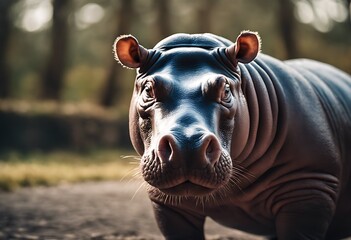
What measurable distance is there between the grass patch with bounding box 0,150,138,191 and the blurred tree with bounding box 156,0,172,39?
5.43m

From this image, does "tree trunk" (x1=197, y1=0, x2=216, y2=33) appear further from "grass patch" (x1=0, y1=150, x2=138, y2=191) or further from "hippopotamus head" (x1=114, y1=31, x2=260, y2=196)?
"hippopotamus head" (x1=114, y1=31, x2=260, y2=196)

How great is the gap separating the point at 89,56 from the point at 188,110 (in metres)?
24.7

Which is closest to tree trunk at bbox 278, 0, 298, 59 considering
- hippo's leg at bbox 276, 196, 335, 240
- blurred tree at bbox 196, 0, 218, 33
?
blurred tree at bbox 196, 0, 218, 33

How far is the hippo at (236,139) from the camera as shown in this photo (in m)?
3.20

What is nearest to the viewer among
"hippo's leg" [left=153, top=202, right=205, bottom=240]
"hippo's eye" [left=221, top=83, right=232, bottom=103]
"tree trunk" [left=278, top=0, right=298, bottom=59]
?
"hippo's eye" [left=221, top=83, right=232, bottom=103]

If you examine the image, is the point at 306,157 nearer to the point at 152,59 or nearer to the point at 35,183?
the point at 152,59

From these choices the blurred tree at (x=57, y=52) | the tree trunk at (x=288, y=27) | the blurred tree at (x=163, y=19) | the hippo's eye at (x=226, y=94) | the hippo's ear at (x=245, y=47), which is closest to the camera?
the hippo's eye at (x=226, y=94)

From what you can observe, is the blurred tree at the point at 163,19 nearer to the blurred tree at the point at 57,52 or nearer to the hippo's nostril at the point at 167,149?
the blurred tree at the point at 57,52

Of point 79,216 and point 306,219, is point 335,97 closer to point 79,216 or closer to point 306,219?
point 306,219

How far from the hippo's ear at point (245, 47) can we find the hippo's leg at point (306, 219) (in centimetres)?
95

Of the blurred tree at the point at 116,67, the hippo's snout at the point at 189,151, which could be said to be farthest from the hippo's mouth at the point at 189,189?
the blurred tree at the point at 116,67

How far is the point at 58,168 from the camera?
12.5 meters

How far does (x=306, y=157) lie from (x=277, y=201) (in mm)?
333

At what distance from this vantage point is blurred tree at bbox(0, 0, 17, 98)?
2038 cm
